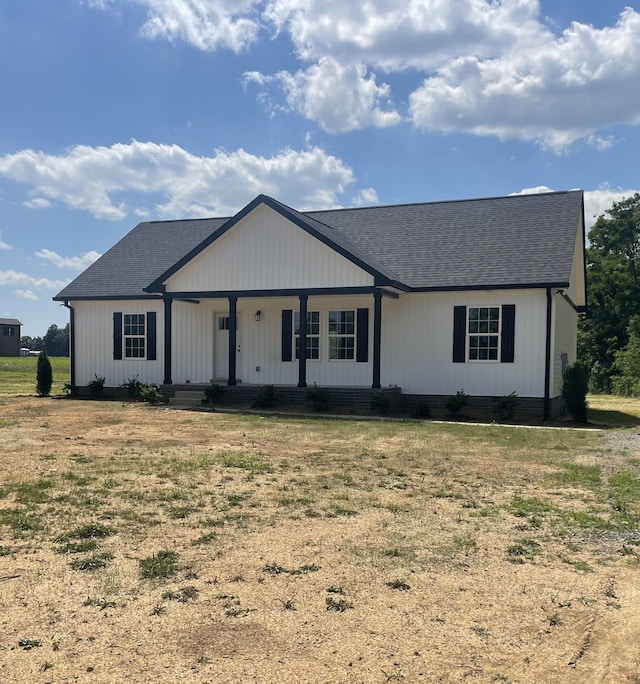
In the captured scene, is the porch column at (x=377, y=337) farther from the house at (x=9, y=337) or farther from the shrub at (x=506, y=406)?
the house at (x=9, y=337)

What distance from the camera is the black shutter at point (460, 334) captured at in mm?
17328

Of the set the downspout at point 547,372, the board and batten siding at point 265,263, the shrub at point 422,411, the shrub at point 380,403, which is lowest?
the shrub at point 422,411

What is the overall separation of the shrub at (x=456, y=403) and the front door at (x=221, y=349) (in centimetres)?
752

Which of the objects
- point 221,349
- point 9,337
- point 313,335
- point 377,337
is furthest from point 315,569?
point 9,337

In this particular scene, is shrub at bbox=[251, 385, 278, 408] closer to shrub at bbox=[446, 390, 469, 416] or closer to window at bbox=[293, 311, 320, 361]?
window at bbox=[293, 311, 320, 361]

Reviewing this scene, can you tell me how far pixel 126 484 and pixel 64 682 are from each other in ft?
14.4

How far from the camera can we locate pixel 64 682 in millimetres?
3211

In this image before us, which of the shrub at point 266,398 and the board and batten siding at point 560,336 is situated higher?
the board and batten siding at point 560,336

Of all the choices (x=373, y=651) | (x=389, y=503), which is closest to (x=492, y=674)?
(x=373, y=651)

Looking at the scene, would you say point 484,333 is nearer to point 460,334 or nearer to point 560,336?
point 460,334

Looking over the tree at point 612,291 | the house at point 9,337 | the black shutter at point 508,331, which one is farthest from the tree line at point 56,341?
the black shutter at point 508,331

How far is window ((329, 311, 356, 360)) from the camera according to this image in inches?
741

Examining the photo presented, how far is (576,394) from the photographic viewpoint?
15.9 metres

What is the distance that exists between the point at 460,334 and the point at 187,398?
315 inches
